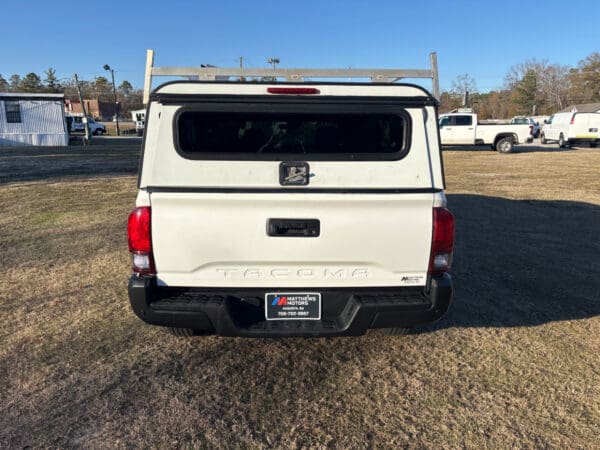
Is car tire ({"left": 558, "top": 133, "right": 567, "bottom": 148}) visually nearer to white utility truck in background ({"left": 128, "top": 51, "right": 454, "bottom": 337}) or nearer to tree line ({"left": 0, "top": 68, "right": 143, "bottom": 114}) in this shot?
white utility truck in background ({"left": 128, "top": 51, "right": 454, "bottom": 337})

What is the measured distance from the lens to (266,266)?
9.69 ft

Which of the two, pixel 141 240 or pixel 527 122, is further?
pixel 527 122

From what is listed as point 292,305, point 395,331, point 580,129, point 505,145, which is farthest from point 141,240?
point 580,129

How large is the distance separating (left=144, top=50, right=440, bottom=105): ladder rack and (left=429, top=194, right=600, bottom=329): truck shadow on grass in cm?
215

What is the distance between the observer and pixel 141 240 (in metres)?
2.86

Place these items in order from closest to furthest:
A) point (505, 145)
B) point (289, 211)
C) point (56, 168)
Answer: point (289, 211) < point (56, 168) < point (505, 145)

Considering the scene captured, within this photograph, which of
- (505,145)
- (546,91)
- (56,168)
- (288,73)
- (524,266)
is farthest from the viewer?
(546,91)

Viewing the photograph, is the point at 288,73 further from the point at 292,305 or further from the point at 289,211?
the point at 292,305

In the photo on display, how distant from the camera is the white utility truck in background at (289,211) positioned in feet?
9.27

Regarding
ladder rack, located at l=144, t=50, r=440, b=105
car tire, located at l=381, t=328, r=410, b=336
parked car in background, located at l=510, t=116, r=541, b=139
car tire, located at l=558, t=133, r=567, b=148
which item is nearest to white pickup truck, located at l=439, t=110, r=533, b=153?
parked car in background, located at l=510, t=116, r=541, b=139

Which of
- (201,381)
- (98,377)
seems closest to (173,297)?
(201,381)

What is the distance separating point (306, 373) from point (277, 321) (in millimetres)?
534

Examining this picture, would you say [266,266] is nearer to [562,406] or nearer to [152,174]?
[152,174]

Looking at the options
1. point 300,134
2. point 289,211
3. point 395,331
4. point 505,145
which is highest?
point 300,134
